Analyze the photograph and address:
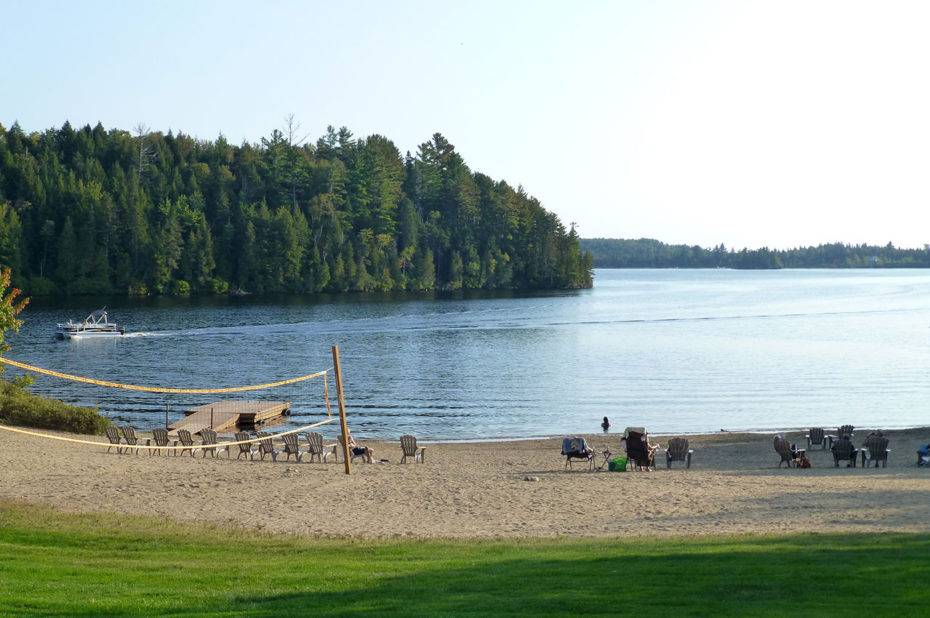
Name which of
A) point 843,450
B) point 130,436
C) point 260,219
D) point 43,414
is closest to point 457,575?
point 843,450

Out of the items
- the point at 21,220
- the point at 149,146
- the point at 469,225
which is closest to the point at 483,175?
the point at 469,225

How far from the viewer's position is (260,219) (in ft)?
397

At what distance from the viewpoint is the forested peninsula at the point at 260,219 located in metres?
111

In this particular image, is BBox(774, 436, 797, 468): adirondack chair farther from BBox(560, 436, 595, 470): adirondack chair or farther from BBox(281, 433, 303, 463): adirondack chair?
BBox(281, 433, 303, 463): adirondack chair

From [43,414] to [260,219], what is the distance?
318 ft

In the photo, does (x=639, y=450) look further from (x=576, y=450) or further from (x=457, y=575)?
(x=457, y=575)

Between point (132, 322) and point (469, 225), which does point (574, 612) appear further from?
point (469, 225)

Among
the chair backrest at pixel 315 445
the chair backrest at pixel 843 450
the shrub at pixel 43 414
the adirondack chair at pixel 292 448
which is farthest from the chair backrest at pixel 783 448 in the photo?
the shrub at pixel 43 414

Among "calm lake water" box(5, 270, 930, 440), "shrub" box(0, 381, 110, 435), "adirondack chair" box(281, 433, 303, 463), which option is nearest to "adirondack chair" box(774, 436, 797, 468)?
"calm lake water" box(5, 270, 930, 440)

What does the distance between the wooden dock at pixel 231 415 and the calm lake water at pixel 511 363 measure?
1.11 meters

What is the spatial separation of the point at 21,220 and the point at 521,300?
64367 mm

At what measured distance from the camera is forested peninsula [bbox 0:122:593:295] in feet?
364

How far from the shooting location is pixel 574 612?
7211 millimetres

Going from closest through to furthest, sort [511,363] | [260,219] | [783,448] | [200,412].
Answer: [783,448] → [200,412] → [511,363] → [260,219]
